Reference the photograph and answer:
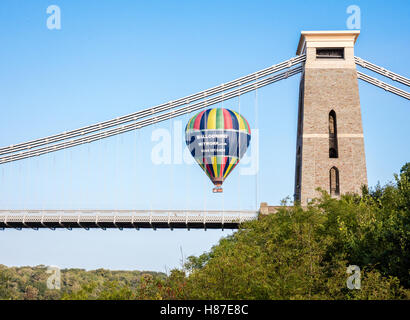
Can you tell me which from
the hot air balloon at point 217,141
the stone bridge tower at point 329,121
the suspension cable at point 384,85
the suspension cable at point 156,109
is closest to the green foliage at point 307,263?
the stone bridge tower at point 329,121

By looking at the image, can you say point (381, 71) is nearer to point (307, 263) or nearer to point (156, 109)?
point (156, 109)

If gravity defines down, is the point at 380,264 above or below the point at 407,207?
below

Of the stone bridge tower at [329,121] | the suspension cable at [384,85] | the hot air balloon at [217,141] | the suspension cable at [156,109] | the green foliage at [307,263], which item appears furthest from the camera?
the suspension cable at [156,109]

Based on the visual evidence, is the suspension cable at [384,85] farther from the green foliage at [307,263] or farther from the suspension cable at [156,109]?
the green foliage at [307,263]

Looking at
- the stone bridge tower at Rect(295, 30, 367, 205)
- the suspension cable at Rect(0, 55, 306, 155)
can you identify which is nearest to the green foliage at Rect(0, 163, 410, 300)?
the stone bridge tower at Rect(295, 30, 367, 205)
